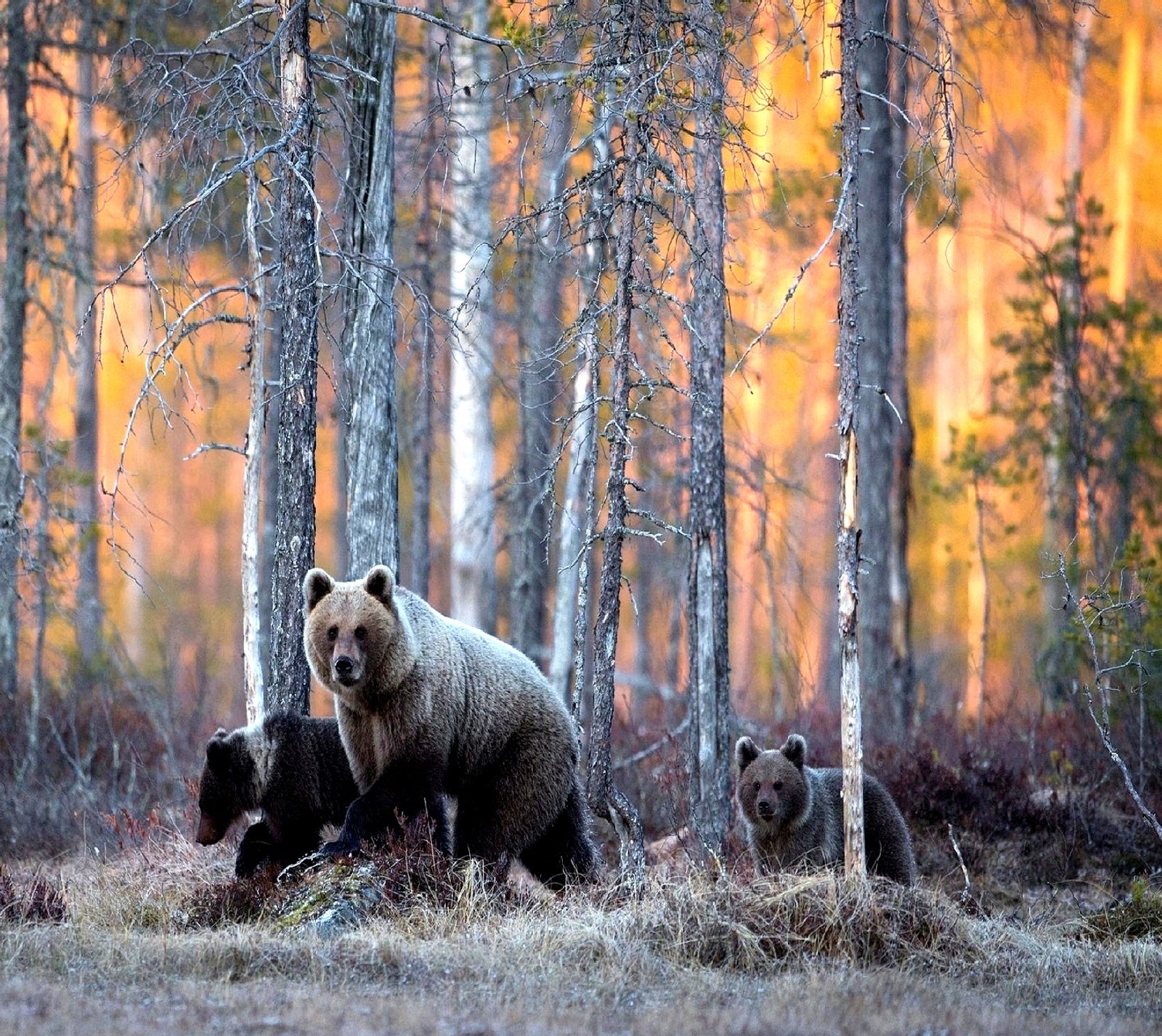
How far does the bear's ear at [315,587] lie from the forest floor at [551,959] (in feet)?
5.14

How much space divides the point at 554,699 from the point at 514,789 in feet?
2.20

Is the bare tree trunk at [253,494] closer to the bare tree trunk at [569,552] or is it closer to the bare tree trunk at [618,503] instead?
the bare tree trunk at [618,503]

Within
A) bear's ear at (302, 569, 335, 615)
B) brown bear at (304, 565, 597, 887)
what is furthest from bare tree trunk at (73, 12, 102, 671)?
brown bear at (304, 565, 597, 887)

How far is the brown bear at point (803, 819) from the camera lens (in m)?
9.40

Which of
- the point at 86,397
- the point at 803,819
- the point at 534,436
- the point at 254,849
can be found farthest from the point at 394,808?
the point at 86,397

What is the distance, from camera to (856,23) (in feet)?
28.3

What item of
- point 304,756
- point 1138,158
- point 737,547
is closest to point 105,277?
point 304,756

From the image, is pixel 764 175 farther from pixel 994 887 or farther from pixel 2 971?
pixel 2 971

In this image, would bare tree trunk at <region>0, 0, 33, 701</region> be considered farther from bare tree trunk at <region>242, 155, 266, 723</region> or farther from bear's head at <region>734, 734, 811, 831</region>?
bear's head at <region>734, 734, 811, 831</region>

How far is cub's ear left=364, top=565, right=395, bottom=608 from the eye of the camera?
8250 millimetres

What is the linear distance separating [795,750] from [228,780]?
388 cm

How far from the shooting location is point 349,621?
8.20 metres

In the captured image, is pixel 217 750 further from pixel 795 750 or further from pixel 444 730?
pixel 795 750

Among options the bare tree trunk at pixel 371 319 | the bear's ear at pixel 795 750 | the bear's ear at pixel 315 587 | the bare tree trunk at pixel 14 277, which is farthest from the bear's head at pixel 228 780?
the bare tree trunk at pixel 14 277
